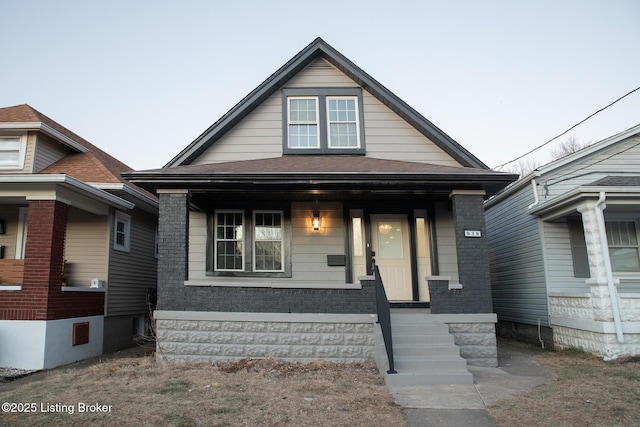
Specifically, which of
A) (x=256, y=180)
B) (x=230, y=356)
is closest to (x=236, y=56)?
(x=256, y=180)

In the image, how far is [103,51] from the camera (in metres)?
13.9

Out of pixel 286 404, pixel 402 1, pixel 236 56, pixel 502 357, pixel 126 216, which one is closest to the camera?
pixel 286 404

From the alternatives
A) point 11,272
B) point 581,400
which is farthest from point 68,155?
point 581,400

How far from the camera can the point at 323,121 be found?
10469 mm

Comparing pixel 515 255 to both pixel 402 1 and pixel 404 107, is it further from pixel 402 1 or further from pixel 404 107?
pixel 402 1

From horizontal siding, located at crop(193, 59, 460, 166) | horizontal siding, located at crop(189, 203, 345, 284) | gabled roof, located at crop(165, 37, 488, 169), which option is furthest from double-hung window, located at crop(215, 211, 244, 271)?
gabled roof, located at crop(165, 37, 488, 169)

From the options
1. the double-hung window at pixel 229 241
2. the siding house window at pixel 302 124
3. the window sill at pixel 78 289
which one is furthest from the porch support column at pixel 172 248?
the siding house window at pixel 302 124

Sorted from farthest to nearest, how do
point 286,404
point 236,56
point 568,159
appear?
point 236,56 → point 568,159 → point 286,404

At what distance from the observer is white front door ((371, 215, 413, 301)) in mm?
9750

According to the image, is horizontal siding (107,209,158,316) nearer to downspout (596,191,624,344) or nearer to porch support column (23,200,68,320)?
porch support column (23,200,68,320)

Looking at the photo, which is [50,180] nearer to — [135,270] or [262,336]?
[135,270]

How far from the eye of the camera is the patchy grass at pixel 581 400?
4762mm

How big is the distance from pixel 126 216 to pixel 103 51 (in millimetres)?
5978

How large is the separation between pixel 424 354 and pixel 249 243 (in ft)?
15.1
